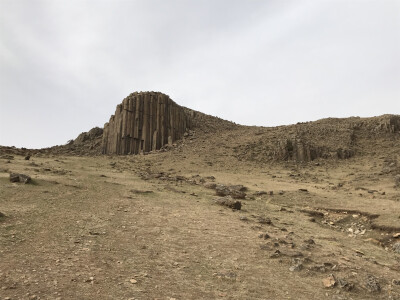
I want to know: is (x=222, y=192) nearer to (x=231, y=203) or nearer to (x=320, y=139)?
(x=231, y=203)

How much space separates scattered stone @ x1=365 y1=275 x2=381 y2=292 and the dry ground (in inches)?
1.3

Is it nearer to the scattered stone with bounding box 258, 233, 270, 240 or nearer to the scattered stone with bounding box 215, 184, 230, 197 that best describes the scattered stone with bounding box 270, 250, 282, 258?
the scattered stone with bounding box 258, 233, 270, 240

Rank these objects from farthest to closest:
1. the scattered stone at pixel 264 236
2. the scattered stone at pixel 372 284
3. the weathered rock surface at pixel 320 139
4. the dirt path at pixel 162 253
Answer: the weathered rock surface at pixel 320 139 → the scattered stone at pixel 264 236 → the scattered stone at pixel 372 284 → the dirt path at pixel 162 253

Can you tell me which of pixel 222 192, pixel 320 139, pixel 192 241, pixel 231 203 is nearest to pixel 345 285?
pixel 192 241

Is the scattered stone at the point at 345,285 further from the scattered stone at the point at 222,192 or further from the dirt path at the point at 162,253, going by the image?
the scattered stone at the point at 222,192

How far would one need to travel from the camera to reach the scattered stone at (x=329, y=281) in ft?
23.7

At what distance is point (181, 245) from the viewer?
931cm

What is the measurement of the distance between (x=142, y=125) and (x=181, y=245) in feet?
125

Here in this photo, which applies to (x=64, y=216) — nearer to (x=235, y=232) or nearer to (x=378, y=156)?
(x=235, y=232)

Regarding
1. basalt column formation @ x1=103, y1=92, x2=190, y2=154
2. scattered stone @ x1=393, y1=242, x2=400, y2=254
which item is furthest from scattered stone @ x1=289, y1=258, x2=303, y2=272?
basalt column formation @ x1=103, y1=92, x2=190, y2=154

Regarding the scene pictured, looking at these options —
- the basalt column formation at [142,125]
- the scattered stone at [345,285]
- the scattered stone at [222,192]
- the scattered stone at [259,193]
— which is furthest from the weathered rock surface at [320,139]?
the scattered stone at [345,285]

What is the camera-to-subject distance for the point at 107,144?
48.7 metres

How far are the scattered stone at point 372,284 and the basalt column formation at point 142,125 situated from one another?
38748 millimetres

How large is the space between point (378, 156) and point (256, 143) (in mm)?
13735
